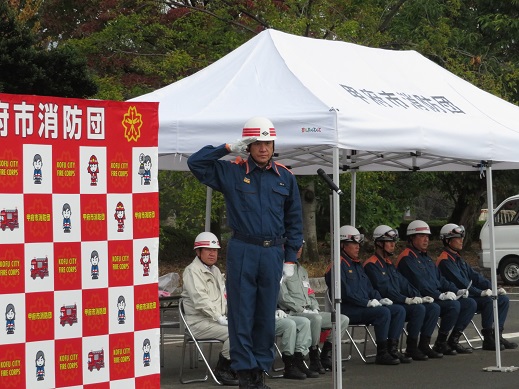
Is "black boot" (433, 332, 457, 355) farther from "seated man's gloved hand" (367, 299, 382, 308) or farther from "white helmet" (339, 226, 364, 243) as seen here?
"white helmet" (339, 226, 364, 243)

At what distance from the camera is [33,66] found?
1955 centimetres

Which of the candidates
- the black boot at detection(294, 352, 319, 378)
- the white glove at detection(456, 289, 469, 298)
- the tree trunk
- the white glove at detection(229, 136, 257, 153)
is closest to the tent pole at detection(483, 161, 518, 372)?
the white glove at detection(456, 289, 469, 298)

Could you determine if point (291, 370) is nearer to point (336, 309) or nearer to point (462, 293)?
point (336, 309)

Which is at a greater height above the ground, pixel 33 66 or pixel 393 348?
pixel 33 66

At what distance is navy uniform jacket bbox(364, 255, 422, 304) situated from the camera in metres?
12.8

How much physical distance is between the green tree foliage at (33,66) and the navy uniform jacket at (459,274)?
8.69 m

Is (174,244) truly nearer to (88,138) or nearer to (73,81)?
(73,81)

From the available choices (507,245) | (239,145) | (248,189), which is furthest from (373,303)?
(507,245)

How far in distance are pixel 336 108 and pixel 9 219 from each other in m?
4.30

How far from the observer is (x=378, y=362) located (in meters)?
12.6

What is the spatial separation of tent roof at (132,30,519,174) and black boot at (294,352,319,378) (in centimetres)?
205

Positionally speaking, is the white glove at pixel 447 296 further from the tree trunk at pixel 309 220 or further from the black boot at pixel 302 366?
the tree trunk at pixel 309 220

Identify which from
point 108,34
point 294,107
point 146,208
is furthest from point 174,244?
point 146,208

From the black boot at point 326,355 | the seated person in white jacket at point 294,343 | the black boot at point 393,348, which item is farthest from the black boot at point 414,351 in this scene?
the seated person in white jacket at point 294,343
